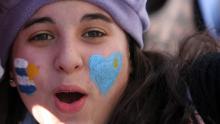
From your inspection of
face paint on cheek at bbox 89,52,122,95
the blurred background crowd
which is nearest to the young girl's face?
face paint on cheek at bbox 89,52,122,95

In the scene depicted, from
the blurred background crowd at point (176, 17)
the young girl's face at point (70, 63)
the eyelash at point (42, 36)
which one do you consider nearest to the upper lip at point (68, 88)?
the young girl's face at point (70, 63)

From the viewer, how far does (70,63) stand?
1.44m

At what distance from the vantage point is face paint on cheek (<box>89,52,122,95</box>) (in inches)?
59.0

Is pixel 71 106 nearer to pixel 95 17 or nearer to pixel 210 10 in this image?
pixel 95 17

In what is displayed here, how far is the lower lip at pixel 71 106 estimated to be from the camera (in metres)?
1.48

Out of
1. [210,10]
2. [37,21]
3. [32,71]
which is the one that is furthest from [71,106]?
[210,10]

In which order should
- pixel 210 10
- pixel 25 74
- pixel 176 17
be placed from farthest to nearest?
1. pixel 176 17
2. pixel 210 10
3. pixel 25 74

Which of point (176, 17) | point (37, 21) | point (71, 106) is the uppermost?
point (37, 21)

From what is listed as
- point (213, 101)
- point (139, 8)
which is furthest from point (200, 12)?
point (213, 101)

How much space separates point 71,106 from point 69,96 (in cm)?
5

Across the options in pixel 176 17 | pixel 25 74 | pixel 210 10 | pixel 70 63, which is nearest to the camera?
pixel 70 63

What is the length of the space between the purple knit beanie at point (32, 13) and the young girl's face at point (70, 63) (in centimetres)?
2

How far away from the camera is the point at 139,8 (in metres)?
1.61

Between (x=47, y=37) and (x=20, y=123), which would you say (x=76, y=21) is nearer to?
(x=47, y=37)
